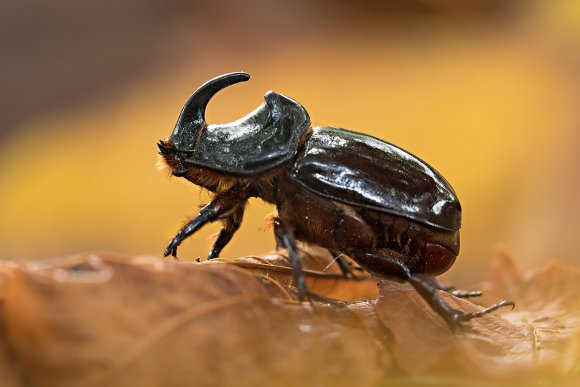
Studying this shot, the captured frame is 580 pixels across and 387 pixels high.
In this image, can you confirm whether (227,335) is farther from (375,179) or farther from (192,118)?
(192,118)

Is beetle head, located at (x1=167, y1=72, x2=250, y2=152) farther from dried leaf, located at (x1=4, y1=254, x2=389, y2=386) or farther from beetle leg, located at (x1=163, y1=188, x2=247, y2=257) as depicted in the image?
dried leaf, located at (x1=4, y1=254, x2=389, y2=386)

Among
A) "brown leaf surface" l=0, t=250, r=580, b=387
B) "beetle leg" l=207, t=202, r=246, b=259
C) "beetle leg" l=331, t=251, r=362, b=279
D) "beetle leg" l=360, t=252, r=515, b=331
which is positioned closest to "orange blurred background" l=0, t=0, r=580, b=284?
"beetle leg" l=331, t=251, r=362, b=279

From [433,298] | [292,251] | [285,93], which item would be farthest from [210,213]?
[285,93]

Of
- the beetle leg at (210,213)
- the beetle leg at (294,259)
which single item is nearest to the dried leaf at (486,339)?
the beetle leg at (294,259)

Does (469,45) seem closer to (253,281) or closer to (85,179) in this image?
(85,179)

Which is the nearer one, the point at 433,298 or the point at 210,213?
the point at 433,298

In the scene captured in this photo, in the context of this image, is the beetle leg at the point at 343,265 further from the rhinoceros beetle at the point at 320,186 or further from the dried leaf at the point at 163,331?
the dried leaf at the point at 163,331
